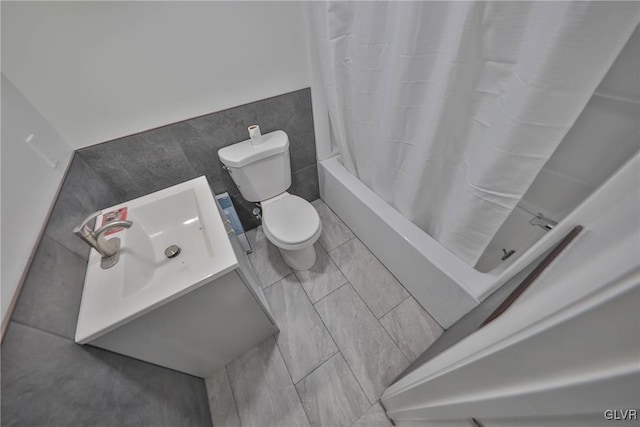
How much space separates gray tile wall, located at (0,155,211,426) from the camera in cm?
46

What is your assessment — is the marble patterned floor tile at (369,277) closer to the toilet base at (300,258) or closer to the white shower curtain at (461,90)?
the toilet base at (300,258)

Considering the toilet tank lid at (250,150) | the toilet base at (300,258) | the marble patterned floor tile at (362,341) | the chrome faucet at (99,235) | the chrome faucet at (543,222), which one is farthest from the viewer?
the toilet base at (300,258)

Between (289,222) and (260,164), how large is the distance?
1.23 ft

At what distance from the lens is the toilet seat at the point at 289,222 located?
4.14ft

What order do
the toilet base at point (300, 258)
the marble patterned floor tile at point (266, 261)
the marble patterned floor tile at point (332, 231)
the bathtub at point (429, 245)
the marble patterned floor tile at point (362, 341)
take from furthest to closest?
the marble patterned floor tile at point (332, 231)
the marble patterned floor tile at point (266, 261)
the toilet base at point (300, 258)
the marble patterned floor tile at point (362, 341)
the bathtub at point (429, 245)

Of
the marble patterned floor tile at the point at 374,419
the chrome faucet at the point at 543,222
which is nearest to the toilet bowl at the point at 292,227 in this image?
the marble patterned floor tile at the point at 374,419

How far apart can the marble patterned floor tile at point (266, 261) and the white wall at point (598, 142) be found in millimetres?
1352

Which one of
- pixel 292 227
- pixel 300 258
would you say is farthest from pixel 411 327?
pixel 292 227

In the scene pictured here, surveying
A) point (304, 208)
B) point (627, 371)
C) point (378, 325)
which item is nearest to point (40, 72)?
point (304, 208)

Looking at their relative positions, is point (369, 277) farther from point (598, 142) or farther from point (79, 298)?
point (79, 298)

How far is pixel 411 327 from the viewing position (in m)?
1.23

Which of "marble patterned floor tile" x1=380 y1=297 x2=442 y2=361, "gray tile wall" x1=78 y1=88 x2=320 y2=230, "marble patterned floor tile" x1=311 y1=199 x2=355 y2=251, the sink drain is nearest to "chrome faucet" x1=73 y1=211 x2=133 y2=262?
the sink drain

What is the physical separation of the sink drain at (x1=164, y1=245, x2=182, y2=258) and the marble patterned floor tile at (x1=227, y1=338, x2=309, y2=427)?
27.0 inches

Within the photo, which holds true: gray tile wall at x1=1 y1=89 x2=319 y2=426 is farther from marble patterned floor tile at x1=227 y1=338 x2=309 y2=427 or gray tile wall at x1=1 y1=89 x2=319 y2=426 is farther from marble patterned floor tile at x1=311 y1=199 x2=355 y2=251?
marble patterned floor tile at x1=311 y1=199 x2=355 y2=251
